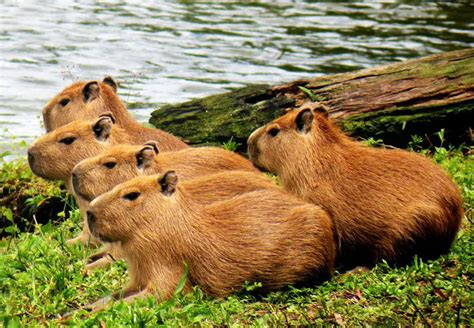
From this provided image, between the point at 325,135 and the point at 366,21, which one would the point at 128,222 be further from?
the point at 366,21

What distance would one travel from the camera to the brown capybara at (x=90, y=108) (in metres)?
7.18

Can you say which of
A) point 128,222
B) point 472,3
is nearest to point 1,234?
point 128,222

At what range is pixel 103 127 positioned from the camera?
21.5 feet

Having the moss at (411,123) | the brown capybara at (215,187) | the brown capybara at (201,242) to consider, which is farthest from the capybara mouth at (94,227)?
the moss at (411,123)

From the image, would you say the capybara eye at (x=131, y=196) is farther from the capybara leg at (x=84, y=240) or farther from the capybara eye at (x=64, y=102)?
the capybara eye at (x=64, y=102)

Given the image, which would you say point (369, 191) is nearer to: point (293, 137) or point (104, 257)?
point (293, 137)

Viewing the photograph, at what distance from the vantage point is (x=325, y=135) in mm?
5930

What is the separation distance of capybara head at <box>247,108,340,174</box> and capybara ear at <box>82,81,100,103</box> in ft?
5.40

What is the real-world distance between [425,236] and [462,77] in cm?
264

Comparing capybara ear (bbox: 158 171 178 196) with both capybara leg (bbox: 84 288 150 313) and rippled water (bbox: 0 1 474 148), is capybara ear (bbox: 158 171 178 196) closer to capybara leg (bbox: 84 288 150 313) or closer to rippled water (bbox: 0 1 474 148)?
capybara leg (bbox: 84 288 150 313)

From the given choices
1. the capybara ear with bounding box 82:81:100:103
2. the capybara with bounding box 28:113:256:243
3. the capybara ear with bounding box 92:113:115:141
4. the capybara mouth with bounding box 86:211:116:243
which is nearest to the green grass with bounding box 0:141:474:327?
the capybara mouth with bounding box 86:211:116:243

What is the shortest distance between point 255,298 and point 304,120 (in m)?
1.24

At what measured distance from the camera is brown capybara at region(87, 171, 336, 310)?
521 cm

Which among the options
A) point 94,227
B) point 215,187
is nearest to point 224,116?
point 215,187
